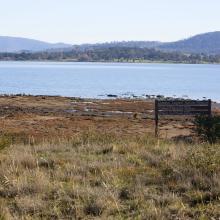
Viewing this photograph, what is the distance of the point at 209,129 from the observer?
14.0 metres

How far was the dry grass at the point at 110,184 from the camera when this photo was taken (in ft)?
23.7

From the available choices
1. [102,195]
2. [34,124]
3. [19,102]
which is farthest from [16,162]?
[19,102]

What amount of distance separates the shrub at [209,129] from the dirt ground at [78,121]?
14.9ft

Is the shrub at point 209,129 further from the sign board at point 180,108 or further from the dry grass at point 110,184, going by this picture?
the sign board at point 180,108

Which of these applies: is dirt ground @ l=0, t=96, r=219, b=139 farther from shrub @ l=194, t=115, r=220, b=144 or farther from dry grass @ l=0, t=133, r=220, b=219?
dry grass @ l=0, t=133, r=220, b=219

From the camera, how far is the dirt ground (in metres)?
25.4

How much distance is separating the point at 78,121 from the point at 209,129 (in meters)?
18.2

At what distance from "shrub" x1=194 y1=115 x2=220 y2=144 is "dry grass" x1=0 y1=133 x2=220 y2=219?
2.30 metres

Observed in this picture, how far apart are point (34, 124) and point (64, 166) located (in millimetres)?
20060

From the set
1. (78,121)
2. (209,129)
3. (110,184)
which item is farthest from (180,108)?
(78,121)

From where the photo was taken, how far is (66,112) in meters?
39.9

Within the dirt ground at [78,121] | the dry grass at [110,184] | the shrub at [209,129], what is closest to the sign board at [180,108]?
the dirt ground at [78,121]

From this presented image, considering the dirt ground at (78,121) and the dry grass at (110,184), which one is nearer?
the dry grass at (110,184)

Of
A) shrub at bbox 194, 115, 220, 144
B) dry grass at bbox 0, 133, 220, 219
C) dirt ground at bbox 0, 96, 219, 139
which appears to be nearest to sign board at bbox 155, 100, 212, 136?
dirt ground at bbox 0, 96, 219, 139
